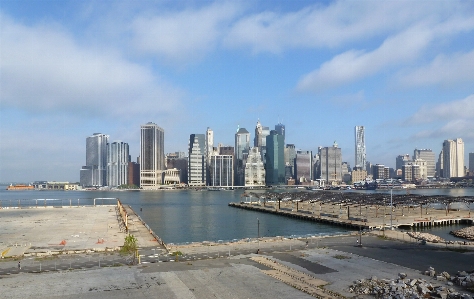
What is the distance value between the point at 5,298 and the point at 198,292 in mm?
10440

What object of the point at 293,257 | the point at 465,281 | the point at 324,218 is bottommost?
the point at 324,218

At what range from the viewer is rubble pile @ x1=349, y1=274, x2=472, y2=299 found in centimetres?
2116

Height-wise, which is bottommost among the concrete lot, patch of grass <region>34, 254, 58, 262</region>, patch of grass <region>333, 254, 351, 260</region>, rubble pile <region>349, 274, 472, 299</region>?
the concrete lot

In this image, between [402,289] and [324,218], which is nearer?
[402,289]

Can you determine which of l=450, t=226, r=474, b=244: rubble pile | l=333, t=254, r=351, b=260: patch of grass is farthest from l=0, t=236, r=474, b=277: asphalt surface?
l=450, t=226, r=474, b=244: rubble pile

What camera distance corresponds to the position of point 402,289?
21797 millimetres

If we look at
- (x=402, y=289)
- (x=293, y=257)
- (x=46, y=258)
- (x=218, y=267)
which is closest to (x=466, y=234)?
(x=293, y=257)

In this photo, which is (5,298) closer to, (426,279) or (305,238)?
(426,279)

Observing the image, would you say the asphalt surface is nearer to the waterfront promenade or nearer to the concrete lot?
the waterfront promenade

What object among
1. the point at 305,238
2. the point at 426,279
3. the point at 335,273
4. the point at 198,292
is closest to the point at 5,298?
the point at 198,292

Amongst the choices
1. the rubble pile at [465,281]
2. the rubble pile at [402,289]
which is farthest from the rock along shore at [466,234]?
the rubble pile at [402,289]

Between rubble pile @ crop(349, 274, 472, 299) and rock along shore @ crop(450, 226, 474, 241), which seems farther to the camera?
rock along shore @ crop(450, 226, 474, 241)

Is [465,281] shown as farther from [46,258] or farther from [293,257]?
[46,258]

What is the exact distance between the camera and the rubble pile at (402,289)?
2116cm
